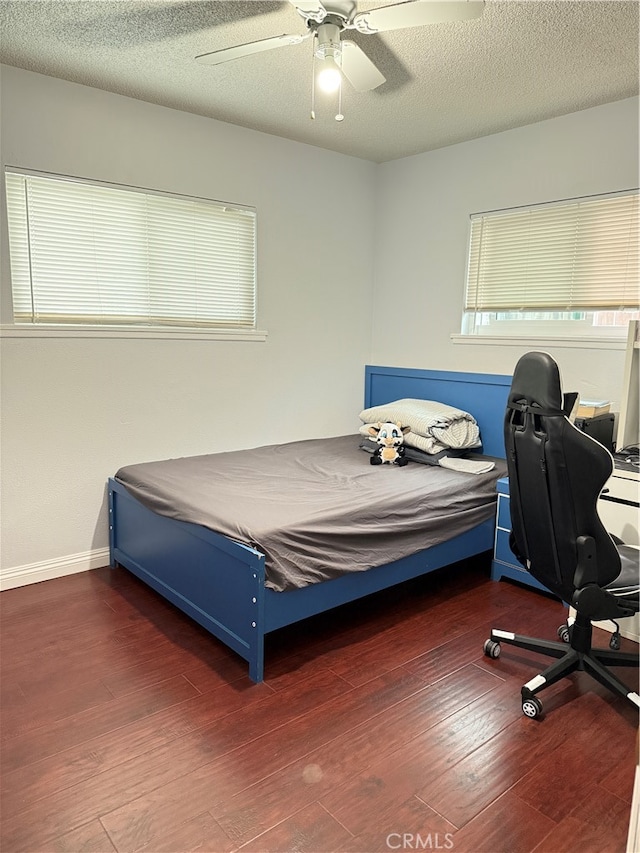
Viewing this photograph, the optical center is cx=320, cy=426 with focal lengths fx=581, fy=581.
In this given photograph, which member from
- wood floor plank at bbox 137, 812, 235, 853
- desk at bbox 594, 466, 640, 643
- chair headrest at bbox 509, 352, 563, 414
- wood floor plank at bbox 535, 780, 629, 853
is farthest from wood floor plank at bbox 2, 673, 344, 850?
desk at bbox 594, 466, 640, 643

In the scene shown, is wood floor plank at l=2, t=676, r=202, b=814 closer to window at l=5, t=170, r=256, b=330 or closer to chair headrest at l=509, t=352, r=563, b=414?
chair headrest at l=509, t=352, r=563, b=414

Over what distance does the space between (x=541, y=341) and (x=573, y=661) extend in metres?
1.90

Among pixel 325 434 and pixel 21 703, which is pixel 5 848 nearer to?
pixel 21 703

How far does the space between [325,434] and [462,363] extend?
1.11m


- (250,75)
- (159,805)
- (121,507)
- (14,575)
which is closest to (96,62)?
(250,75)

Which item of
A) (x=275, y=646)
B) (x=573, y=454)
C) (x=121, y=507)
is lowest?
(x=275, y=646)

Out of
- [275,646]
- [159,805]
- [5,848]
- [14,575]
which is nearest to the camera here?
[5,848]

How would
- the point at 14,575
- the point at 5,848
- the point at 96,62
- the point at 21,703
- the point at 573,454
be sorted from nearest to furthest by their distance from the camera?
1. the point at 5,848
2. the point at 573,454
3. the point at 21,703
4. the point at 96,62
5. the point at 14,575

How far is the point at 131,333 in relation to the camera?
3.25 m

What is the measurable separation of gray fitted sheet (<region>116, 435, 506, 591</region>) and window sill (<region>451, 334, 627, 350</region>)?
2.48 ft

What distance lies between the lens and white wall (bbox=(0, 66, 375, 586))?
295cm

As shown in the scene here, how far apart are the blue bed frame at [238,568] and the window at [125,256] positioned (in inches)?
40.3

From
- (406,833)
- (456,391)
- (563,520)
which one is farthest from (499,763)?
(456,391)

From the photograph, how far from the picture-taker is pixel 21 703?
2.08 m
